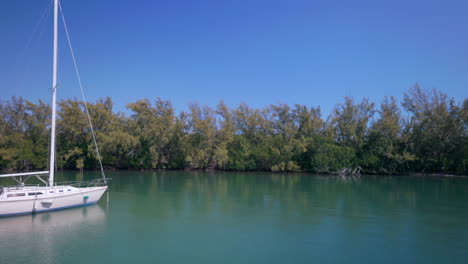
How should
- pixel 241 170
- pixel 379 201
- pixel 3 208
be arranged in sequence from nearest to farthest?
pixel 3 208 < pixel 379 201 < pixel 241 170

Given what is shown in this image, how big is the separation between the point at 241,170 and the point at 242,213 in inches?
1405

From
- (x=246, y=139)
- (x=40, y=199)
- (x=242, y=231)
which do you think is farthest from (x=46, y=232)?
(x=246, y=139)

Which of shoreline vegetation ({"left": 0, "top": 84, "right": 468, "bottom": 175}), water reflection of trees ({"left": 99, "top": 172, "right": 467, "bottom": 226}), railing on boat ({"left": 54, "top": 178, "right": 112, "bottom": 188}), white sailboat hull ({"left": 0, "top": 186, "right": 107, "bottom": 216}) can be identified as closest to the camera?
white sailboat hull ({"left": 0, "top": 186, "right": 107, "bottom": 216})

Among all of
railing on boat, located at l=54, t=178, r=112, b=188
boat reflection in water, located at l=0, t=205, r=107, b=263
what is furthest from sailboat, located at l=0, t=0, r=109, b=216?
railing on boat, located at l=54, t=178, r=112, b=188

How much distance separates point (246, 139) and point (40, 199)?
135 feet

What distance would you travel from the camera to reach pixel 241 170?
55906mm

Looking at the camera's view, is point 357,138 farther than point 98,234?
Yes

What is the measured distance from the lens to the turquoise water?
12.7 metres

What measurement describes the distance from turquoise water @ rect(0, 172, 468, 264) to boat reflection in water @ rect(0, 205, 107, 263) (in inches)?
1.5

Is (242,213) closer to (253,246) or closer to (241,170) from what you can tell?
(253,246)

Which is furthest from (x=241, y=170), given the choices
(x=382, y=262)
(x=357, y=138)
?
(x=382, y=262)

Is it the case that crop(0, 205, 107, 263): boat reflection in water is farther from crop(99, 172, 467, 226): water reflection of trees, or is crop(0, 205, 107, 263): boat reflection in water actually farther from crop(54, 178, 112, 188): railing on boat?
crop(99, 172, 467, 226): water reflection of trees

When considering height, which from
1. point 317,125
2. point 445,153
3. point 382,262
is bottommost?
point 382,262

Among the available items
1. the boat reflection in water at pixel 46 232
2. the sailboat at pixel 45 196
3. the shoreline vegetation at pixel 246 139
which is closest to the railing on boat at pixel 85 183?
the sailboat at pixel 45 196
